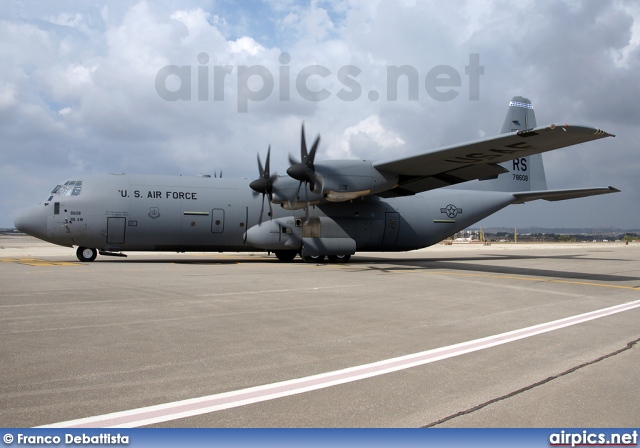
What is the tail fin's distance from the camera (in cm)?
2630

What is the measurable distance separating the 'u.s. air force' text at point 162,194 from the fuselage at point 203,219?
1.5 inches

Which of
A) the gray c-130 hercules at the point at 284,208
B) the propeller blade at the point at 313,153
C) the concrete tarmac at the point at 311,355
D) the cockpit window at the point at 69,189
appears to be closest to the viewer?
the concrete tarmac at the point at 311,355

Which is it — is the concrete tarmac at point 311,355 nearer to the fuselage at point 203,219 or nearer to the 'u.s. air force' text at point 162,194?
the fuselage at point 203,219

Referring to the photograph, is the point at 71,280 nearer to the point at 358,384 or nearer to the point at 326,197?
the point at 326,197

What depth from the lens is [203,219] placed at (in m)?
21.4

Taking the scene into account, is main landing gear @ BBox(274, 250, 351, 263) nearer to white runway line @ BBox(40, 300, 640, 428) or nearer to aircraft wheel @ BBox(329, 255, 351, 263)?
aircraft wheel @ BBox(329, 255, 351, 263)

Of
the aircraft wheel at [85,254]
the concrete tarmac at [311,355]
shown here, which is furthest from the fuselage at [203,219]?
the concrete tarmac at [311,355]

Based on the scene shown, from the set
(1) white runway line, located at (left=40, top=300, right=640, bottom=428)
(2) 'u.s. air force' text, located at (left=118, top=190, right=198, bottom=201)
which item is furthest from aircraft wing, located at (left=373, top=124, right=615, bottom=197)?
(1) white runway line, located at (left=40, top=300, right=640, bottom=428)

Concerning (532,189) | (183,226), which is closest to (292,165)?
(183,226)

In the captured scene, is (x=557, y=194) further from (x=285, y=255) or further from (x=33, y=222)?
(x=33, y=222)

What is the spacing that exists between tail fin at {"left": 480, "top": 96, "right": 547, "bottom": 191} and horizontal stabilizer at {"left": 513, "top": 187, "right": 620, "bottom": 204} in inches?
29.4

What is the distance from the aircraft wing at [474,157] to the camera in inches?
588

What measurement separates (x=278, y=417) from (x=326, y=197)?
15485 millimetres

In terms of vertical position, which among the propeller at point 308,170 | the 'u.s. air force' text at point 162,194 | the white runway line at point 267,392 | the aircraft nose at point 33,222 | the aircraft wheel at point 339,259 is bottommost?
the white runway line at point 267,392
